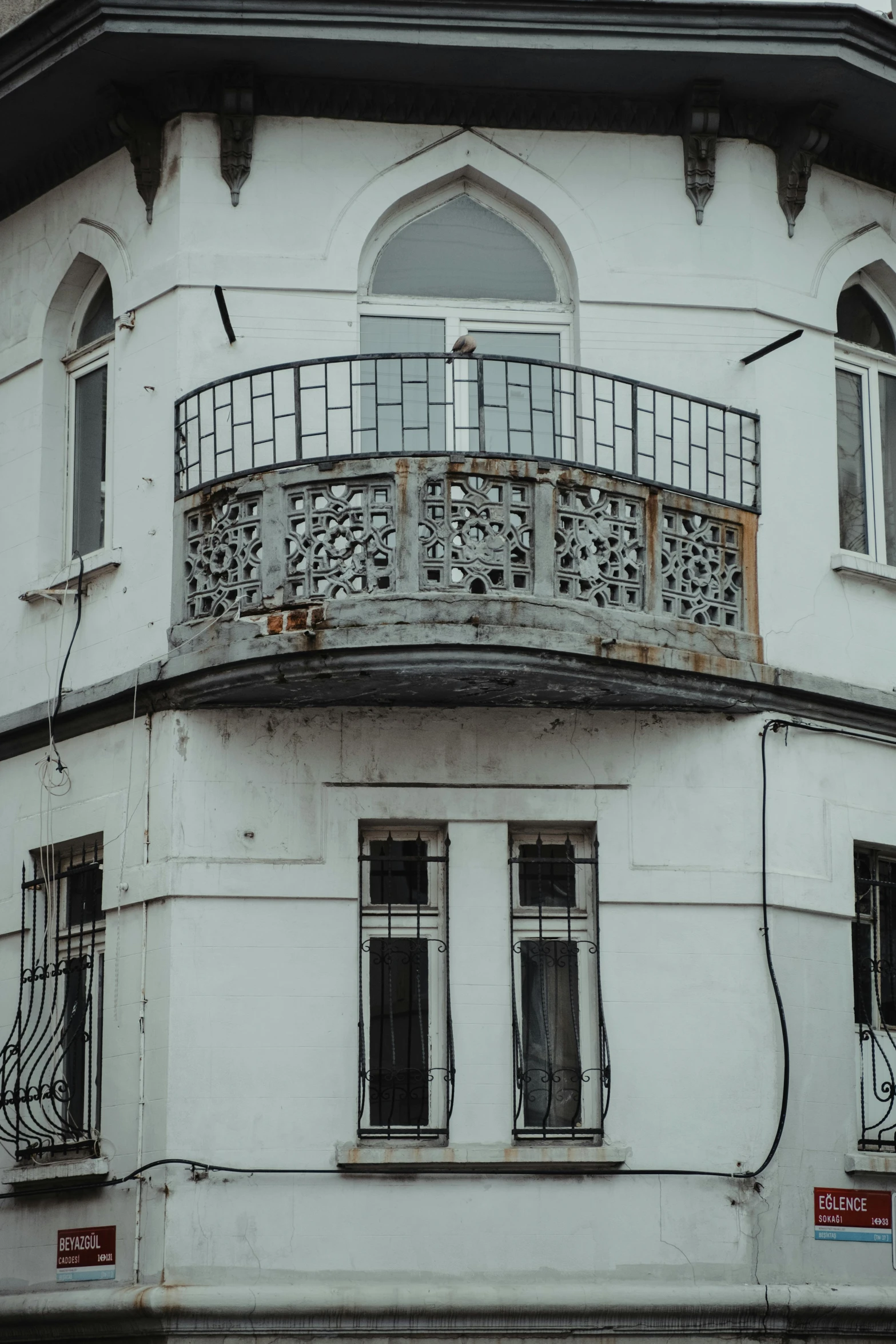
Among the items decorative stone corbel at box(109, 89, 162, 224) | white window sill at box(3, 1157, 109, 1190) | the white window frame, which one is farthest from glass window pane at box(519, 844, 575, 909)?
decorative stone corbel at box(109, 89, 162, 224)

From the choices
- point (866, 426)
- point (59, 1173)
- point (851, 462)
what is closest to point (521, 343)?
point (851, 462)

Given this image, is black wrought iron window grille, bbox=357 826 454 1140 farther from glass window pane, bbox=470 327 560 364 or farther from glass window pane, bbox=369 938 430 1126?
glass window pane, bbox=470 327 560 364

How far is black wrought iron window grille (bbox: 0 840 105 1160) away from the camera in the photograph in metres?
14.0

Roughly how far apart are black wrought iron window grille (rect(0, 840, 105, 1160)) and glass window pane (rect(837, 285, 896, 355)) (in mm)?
6574

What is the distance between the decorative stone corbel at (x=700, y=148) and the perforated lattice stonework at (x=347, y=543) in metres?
3.43

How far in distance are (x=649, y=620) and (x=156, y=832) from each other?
339cm

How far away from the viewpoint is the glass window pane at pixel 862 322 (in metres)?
15.8

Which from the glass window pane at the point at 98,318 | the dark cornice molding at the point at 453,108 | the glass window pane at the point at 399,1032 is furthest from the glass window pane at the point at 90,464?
the glass window pane at the point at 399,1032

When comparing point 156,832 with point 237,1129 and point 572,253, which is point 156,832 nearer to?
point 237,1129

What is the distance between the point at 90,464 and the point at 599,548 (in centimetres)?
411

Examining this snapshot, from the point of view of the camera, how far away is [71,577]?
1478 cm

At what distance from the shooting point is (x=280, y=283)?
567 inches

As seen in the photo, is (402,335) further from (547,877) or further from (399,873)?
(547,877)

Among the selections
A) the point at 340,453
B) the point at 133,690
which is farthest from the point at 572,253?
the point at 133,690
